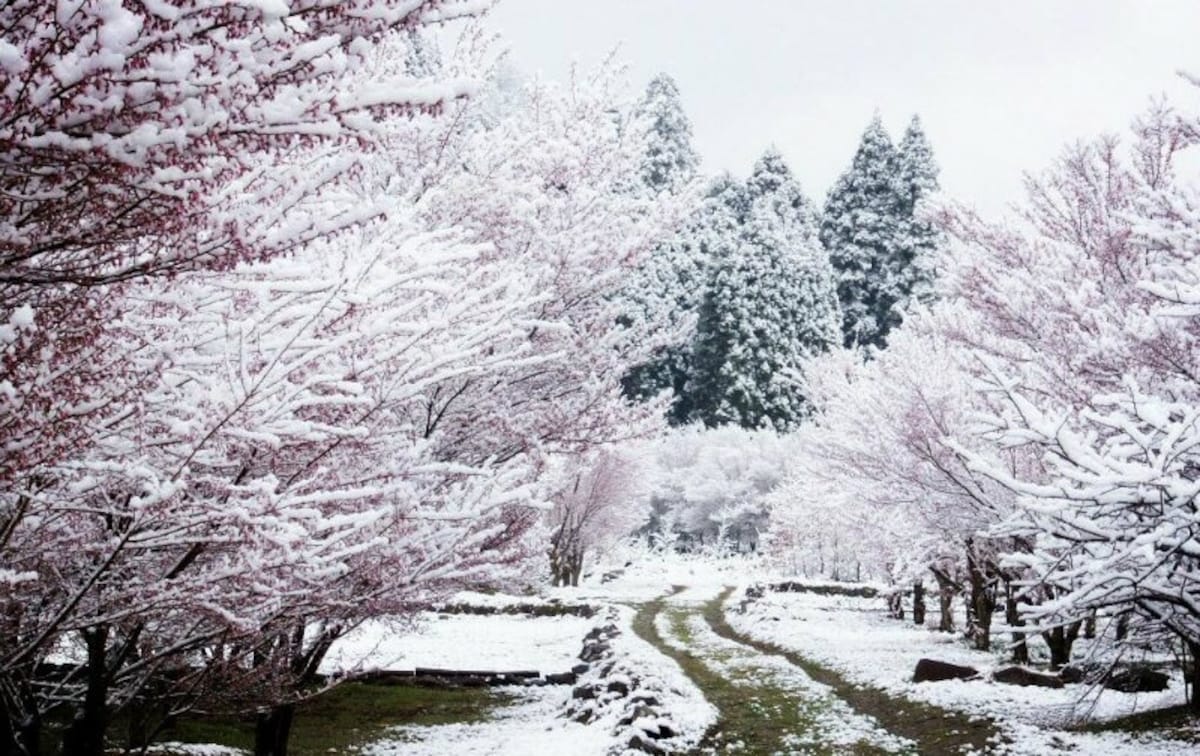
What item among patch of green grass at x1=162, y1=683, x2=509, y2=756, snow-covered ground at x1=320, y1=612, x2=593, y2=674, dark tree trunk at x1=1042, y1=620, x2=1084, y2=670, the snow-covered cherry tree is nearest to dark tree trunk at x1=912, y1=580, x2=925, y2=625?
snow-covered ground at x1=320, y1=612, x2=593, y2=674

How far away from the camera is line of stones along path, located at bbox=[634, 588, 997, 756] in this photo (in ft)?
32.7

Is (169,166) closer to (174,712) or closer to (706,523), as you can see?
(174,712)

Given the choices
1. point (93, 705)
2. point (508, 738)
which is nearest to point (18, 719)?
point (93, 705)

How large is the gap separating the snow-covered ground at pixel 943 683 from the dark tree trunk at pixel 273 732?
6.17m

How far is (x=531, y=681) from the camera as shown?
15.7 meters

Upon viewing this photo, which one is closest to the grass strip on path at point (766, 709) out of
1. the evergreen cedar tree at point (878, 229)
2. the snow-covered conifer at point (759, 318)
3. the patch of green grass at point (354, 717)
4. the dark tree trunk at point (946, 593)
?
the patch of green grass at point (354, 717)

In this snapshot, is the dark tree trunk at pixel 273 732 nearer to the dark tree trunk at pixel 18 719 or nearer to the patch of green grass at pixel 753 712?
the dark tree trunk at pixel 18 719

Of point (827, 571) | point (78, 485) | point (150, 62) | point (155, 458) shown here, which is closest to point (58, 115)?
point (150, 62)

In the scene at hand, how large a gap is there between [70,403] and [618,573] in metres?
42.1

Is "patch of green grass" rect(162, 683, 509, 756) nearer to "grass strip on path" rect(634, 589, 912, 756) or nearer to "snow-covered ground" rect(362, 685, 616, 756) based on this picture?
"snow-covered ground" rect(362, 685, 616, 756)

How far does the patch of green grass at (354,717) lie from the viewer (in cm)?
1017

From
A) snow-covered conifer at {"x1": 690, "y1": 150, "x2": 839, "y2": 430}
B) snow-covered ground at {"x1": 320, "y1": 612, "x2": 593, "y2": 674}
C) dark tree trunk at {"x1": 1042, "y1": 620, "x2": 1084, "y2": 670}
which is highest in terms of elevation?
snow-covered conifer at {"x1": 690, "y1": 150, "x2": 839, "y2": 430}

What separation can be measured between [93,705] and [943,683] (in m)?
10.7

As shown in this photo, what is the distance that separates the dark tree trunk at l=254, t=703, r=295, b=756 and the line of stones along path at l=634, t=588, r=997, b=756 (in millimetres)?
4243
